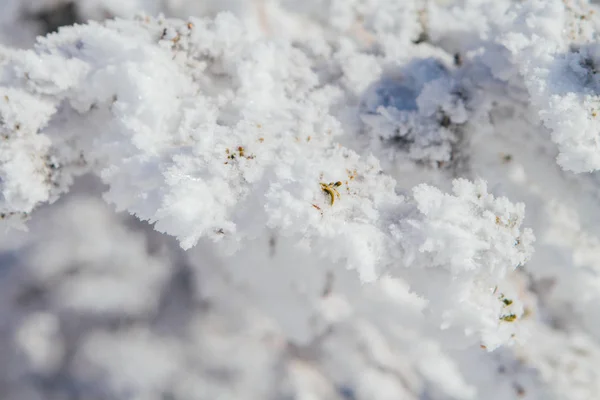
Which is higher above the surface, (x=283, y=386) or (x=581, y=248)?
(x=581, y=248)

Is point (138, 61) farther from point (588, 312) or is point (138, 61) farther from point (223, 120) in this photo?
point (588, 312)

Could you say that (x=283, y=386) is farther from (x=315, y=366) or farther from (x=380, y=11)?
(x=380, y=11)

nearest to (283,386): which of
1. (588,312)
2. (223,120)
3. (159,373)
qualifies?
(159,373)

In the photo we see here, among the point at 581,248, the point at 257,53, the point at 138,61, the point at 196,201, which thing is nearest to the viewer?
the point at 196,201

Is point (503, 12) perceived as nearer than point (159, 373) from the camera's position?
No

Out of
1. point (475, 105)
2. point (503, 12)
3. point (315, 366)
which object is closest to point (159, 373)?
point (315, 366)

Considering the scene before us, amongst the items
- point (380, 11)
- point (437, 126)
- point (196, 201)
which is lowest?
point (196, 201)

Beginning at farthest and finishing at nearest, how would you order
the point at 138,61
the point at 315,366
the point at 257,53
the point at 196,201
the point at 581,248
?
the point at 581,248 < the point at 315,366 < the point at 257,53 < the point at 138,61 < the point at 196,201
